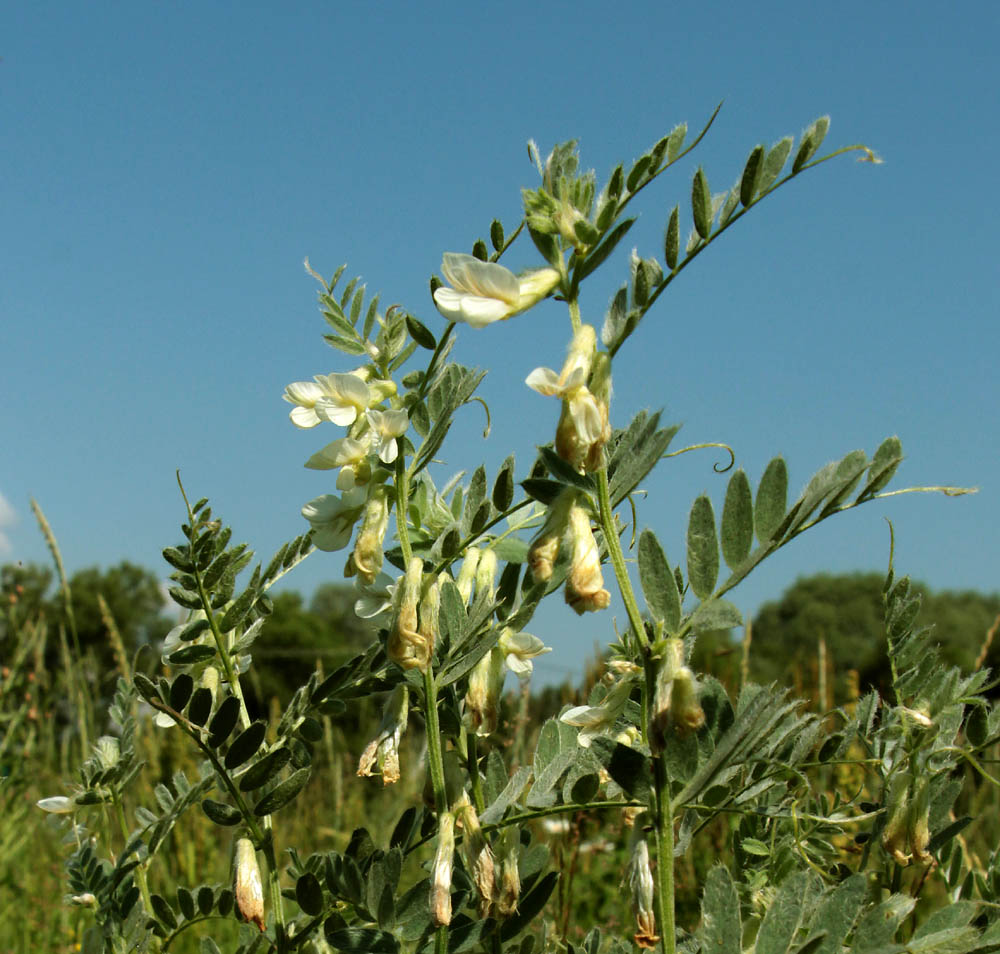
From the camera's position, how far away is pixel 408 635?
0.77 meters

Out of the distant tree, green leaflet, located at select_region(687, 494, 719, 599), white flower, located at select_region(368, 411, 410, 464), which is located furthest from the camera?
the distant tree

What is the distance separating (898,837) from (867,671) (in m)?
9.43

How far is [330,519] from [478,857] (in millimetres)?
329

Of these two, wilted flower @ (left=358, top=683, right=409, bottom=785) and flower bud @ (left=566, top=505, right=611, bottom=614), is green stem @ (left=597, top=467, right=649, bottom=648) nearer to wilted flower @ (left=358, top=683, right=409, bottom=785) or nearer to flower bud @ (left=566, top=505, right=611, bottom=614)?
flower bud @ (left=566, top=505, right=611, bottom=614)

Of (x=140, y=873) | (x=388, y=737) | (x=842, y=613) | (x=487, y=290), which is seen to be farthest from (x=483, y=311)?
(x=842, y=613)

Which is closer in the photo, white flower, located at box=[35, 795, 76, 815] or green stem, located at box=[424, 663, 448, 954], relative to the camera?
green stem, located at box=[424, 663, 448, 954]

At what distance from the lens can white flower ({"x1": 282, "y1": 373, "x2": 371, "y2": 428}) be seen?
2.90 ft

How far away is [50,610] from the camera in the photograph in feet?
33.2

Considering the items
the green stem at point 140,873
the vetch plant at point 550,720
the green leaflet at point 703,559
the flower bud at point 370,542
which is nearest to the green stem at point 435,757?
the vetch plant at point 550,720

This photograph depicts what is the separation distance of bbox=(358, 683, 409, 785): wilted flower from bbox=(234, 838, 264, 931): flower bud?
0.42 ft

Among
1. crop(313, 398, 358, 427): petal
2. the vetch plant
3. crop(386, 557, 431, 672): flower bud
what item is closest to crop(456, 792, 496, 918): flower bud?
the vetch plant

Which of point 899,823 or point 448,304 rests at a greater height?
point 448,304

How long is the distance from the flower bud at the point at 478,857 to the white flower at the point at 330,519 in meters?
0.27

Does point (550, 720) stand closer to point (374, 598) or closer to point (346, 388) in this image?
point (374, 598)
